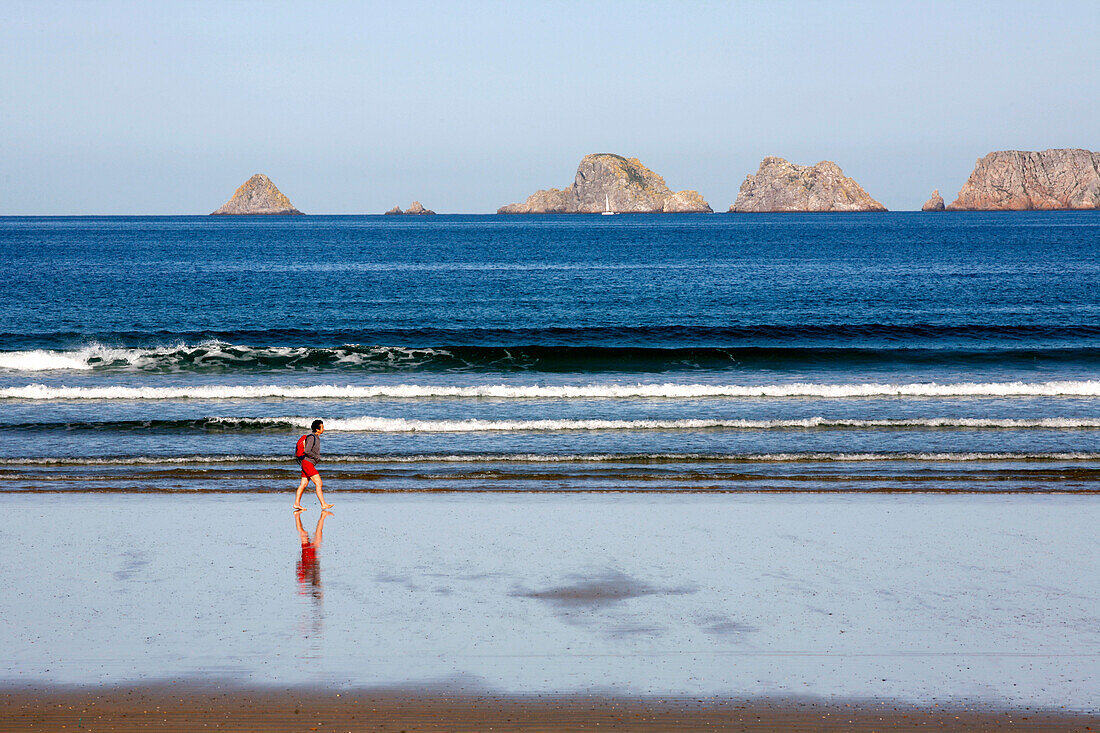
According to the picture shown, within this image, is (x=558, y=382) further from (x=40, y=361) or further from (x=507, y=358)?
(x=40, y=361)

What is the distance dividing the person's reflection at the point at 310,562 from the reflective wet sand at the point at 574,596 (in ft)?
0.15

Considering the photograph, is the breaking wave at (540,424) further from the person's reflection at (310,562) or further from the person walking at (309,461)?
the person's reflection at (310,562)

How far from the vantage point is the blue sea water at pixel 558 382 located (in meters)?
18.2

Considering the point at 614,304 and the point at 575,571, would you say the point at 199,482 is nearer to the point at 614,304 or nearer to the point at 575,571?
the point at 575,571

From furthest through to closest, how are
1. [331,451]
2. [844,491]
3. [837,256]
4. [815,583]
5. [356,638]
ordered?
[837,256] → [331,451] → [844,491] → [815,583] → [356,638]

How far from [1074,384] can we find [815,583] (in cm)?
1893

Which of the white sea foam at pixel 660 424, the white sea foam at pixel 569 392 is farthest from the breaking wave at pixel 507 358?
the white sea foam at pixel 660 424

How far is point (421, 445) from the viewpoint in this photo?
20.2 meters

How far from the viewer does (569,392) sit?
85.8 feet

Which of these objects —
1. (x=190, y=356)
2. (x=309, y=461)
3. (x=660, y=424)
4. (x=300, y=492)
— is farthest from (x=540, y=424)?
(x=190, y=356)

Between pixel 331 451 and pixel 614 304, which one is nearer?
pixel 331 451

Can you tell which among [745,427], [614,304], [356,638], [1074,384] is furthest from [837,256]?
[356,638]

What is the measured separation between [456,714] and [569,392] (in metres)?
18.3

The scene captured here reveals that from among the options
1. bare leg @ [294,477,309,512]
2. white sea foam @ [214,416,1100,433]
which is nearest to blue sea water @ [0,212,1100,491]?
white sea foam @ [214,416,1100,433]
